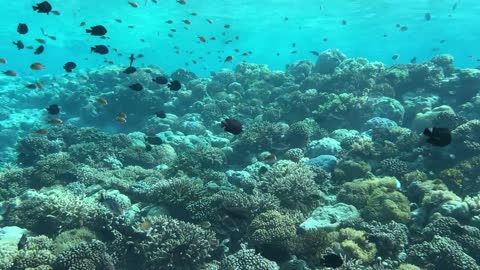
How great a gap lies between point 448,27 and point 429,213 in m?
75.5

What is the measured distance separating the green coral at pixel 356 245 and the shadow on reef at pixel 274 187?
0.03m

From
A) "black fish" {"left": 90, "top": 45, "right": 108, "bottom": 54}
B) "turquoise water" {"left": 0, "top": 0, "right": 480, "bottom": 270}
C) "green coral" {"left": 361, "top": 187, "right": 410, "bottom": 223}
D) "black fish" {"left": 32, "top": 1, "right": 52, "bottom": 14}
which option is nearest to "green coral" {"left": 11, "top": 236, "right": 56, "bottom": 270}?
"turquoise water" {"left": 0, "top": 0, "right": 480, "bottom": 270}

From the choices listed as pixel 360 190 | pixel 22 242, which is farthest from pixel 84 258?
pixel 360 190

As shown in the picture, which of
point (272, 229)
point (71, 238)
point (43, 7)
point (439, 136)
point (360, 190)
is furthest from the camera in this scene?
point (360, 190)

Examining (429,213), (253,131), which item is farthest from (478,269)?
(253,131)

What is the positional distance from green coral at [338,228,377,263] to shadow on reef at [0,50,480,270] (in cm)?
3

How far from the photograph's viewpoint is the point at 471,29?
238ft

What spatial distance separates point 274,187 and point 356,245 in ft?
10.4

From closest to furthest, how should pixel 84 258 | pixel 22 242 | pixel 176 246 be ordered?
pixel 84 258
pixel 176 246
pixel 22 242

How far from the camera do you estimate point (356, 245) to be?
26.2ft

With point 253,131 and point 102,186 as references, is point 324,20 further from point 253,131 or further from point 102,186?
point 102,186

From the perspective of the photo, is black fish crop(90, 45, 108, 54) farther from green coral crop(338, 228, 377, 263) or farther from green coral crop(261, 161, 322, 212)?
green coral crop(338, 228, 377, 263)

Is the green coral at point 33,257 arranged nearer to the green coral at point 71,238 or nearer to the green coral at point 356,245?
the green coral at point 71,238

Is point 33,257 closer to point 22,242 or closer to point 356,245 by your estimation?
point 22,242
